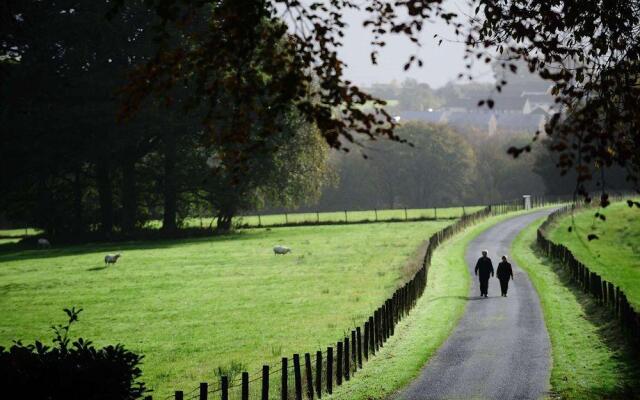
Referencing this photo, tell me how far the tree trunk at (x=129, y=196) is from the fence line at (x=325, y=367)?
35.8 metres

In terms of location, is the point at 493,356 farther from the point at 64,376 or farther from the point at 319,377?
the point at 64,376

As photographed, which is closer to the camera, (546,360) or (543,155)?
(546,360)

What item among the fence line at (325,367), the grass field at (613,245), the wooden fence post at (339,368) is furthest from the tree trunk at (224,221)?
the wooden fence post at (339,368)

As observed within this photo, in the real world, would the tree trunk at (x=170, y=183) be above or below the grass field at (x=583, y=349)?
above

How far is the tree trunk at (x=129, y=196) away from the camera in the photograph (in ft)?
216

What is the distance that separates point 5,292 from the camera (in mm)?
40781

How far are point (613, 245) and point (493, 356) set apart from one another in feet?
137

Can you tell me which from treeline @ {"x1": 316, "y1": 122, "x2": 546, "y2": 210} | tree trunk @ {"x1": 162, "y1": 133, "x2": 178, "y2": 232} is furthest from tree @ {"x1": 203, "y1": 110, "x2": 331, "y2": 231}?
treeline @ {"x1": 316, "y1": 122, "x2": 546, "y2": 210}

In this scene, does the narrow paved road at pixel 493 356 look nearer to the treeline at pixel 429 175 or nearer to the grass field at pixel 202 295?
the grass field at pixel 202 295

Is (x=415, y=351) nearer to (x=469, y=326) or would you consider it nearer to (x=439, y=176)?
(x=469, y=326)

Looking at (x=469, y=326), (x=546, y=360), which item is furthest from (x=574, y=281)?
(x=546, y=360)

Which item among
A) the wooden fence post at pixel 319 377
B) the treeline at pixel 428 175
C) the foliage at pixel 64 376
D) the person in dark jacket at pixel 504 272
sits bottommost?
the wooden fence post at pixel 319 377

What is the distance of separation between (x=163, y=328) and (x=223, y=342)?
3.90 meters

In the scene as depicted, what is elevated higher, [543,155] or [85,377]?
[543,155]
